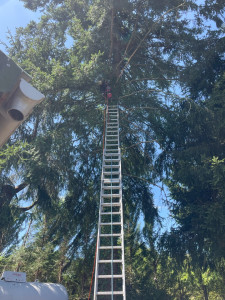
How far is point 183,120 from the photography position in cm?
981

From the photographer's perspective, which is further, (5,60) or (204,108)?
(204,108)

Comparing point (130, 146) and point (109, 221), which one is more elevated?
point (130, 146)

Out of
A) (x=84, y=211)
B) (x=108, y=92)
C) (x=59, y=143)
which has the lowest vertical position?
(x=84, y=211)

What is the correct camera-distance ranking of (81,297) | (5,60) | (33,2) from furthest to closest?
(33,2) < (81,297) < (5,60)

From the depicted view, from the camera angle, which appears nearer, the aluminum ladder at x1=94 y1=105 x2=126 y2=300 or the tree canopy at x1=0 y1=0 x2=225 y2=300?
the aluminum ladder at x1=94 y1=105 x2=126 y2=300

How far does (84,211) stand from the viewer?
9.80 meters

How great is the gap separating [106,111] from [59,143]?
6.89 ft

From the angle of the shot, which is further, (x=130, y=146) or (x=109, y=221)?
(x=130, y=146)

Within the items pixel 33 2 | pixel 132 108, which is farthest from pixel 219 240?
pixel 33 2

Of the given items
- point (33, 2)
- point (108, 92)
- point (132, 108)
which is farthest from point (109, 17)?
point (33, 2)

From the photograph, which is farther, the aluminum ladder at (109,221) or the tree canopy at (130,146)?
the tree canopy at (130,146)

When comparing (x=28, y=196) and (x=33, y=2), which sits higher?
(x=33, y=2)

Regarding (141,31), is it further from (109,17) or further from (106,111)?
(106,111)

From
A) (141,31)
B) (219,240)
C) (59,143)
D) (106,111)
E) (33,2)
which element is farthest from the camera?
(33,2)
